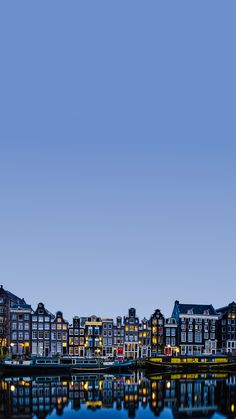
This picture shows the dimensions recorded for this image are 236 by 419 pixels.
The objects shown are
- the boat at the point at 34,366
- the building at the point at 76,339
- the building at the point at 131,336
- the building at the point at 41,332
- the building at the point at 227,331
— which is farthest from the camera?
the building at the point at 227,331

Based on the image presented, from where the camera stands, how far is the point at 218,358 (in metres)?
→ 115

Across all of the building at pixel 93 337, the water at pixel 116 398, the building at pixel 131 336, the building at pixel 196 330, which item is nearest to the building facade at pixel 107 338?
the building at pixel 93 337

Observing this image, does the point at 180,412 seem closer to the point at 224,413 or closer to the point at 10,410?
the point at 224,413

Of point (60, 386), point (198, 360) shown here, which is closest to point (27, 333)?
point (198, 360)

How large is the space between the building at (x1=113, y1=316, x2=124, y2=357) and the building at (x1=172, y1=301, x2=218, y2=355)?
536 inches

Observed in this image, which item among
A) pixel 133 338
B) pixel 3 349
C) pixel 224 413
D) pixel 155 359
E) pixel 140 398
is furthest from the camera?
pixel 133 338

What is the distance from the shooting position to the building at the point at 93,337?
424ft

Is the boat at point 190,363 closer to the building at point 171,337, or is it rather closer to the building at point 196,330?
the building at point 171,337

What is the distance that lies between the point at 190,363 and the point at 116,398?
51.7 m

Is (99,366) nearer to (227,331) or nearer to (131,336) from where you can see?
(131,336)

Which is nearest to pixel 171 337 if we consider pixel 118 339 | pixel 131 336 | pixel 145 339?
pixel 145 339

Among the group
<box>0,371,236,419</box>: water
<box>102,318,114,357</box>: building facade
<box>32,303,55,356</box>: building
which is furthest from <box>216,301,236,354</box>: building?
<box>0,371,236,419</box>: water

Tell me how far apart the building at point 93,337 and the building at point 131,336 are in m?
6.01

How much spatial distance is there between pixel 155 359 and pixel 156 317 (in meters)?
24.4
